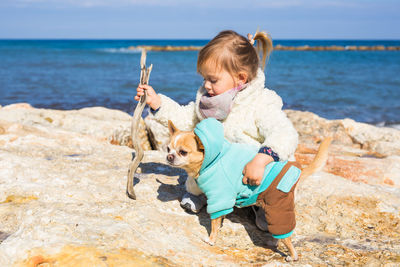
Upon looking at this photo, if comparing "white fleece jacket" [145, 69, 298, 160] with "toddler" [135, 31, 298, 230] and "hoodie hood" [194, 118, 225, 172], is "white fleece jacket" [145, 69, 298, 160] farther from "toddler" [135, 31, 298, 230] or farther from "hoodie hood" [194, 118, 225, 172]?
"hoodie hood" [194, 118, 225, 172]

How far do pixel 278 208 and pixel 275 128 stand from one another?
0.58m

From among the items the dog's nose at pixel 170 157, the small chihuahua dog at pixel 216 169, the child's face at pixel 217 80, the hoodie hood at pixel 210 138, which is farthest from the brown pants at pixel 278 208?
the child's face at pixel 217 80

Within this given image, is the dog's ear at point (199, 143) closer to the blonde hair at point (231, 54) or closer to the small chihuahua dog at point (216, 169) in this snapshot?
the small chihuahua dog at point (216, 169)

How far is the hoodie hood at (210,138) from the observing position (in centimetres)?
214

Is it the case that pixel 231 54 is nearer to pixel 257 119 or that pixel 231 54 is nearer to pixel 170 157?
pixel 257 119

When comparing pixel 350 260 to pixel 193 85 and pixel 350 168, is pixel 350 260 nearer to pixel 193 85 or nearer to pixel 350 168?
pixel 350 168

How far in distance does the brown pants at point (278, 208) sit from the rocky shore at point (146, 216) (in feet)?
0.69

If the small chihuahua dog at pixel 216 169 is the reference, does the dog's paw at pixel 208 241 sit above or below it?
below

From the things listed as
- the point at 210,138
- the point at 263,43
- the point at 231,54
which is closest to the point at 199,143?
the point at 210,138

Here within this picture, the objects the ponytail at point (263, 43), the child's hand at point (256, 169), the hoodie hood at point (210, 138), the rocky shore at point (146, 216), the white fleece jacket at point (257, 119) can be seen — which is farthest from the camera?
the ponytail at point (263, 43)

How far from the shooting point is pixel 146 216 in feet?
7.78

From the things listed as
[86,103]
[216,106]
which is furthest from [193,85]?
[216,106]

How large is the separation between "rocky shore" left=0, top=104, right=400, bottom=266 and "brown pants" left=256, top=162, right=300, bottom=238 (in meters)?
0.21

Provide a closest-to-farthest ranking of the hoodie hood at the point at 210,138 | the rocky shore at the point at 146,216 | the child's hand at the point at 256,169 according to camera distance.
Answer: the rocky shore at the point at 146,216 → the hoodie hood at the point at 210,138 → the child's hand at the point at 256,169
